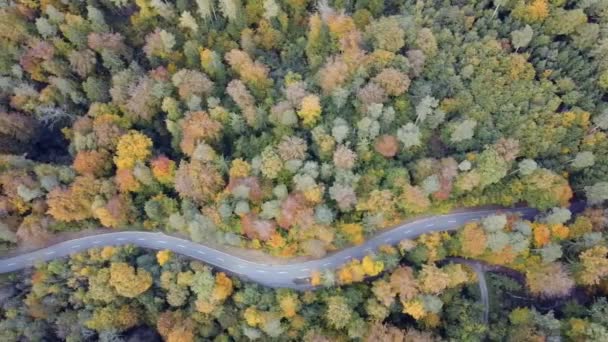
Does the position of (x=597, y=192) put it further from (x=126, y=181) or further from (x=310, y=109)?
(x=126, y=181)

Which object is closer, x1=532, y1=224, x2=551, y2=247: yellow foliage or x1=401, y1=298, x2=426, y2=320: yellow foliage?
x1=401, y1=298, x2=426, y2=320: yellow foliage

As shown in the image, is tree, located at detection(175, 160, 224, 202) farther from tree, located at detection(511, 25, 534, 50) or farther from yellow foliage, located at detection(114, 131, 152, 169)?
tree, located at detection(511, 25, 534, 50)

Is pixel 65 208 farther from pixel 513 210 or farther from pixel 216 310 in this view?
pixel 513 210

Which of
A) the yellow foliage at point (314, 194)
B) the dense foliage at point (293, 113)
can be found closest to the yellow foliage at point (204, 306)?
the dense foliage at point (293, 113)

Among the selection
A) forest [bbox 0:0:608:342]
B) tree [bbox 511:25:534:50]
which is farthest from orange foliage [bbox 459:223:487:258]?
tree [bbox 511:25:534:50]

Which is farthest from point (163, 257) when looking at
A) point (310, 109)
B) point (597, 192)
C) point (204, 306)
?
point (597, 192)
